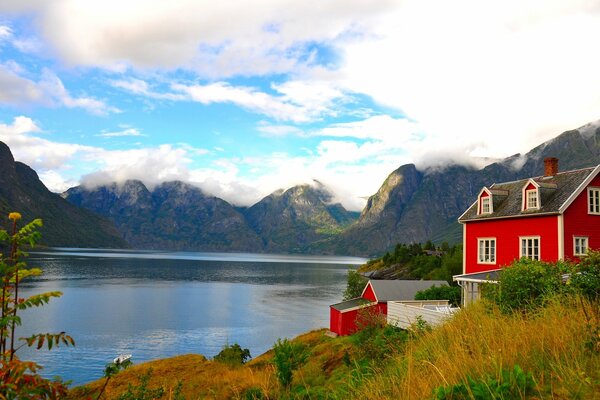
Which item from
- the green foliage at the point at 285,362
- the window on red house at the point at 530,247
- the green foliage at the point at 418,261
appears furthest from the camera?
the green foliage at the point at 418,261

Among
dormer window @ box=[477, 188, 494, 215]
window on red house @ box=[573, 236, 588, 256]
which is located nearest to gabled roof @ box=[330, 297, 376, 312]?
dormer window @ box=[477, 188, 494, 215]

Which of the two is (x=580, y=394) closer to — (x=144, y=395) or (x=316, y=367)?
(x=144, y=395)

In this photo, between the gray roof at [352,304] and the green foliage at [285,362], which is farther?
the gray roof at [352,304]

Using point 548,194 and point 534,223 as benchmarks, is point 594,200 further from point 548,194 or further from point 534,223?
point 534,223

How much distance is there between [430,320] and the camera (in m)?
26.5

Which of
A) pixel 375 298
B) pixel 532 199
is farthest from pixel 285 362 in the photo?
pixel 375 298

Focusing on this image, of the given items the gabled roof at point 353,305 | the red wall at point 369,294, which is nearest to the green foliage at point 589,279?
the red wall at point 369,294

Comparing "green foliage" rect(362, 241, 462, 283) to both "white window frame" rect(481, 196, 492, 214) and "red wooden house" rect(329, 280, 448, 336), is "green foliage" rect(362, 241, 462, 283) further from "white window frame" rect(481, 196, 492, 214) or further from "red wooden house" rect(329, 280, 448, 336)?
"white window frame" rect(481, 196, 492, 214)

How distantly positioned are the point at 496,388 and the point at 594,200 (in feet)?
112

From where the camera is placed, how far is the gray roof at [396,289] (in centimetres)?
4525

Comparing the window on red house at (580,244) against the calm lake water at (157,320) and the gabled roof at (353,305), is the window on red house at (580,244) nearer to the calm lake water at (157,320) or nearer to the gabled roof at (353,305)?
the gabled roof at (353,305)

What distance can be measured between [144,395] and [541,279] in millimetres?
15039

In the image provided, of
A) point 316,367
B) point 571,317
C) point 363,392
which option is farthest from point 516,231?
point 363,392

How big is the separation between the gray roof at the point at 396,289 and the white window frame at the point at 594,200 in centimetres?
1795
